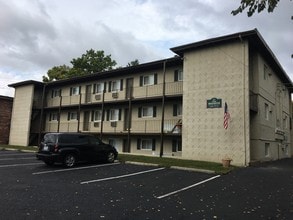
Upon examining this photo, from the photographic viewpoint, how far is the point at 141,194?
938 centimetres

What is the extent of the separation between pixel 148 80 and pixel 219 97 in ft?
25.9

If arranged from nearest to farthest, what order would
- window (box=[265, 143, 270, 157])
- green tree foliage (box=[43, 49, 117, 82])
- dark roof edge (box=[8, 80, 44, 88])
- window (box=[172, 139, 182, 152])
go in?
1. window (box=[265, 143, 270, 157])
2. window (box=[172, 139, 182, 152])
3. dark roof edge (box=[8, 80, 44, 88])
4. green tree foliage (box=[43, 49, 117, 82])

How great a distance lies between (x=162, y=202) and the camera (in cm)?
842

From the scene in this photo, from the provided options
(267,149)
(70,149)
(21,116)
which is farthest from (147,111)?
(21,116)

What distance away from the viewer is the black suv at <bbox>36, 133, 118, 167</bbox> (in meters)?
15.4

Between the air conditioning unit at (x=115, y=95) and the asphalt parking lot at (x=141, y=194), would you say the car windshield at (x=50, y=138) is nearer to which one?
the asphalt parking lot at (x=141, y=194)

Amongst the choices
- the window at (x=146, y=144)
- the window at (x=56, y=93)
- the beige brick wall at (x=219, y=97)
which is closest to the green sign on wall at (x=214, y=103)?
the beige brick wall at (x=219, y=97)

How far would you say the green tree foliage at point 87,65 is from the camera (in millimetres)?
47094

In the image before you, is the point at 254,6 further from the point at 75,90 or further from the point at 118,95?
the point at 75,90

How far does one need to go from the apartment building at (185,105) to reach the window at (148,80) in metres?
0.08

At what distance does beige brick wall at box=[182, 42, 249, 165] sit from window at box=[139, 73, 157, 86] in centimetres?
442

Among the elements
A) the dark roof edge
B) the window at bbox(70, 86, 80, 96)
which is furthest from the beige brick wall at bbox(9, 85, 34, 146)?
the window at bbox(70, 86, 80, 96)

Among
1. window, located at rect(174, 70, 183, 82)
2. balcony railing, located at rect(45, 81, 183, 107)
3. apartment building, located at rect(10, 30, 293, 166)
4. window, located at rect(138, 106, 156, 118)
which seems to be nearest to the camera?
apartment building, located at rect(10, 30, 293, 166)

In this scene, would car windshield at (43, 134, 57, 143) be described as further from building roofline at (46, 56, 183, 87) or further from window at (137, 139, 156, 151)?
building roofline at (46, 56, 183, 87)
